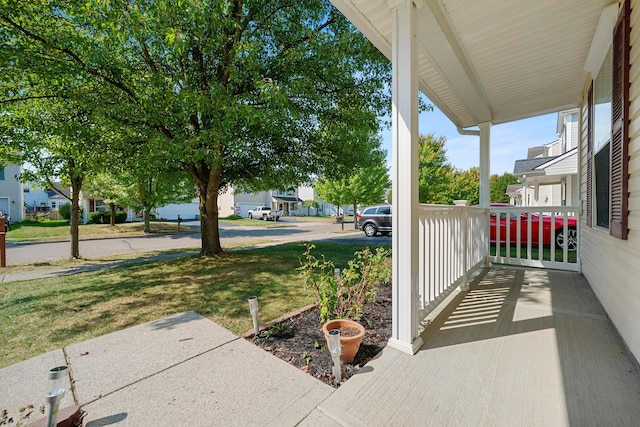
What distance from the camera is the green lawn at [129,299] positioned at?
2.75m

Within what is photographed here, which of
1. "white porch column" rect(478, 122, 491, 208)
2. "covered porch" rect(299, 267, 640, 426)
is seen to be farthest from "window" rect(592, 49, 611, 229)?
"white porch column" rect(478, 122, 491, 208)

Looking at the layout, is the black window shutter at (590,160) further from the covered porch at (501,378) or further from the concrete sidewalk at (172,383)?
the concrete sidewalk at (172,383)

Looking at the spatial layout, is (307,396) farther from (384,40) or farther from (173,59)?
(173,59)

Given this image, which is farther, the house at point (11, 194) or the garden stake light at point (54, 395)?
the house at point (11, 194)

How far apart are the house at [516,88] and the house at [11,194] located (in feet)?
81.5

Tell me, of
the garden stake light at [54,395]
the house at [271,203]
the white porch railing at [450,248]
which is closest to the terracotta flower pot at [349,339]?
the white porch railing at [450,248]

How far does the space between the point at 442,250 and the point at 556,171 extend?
728 centimetres

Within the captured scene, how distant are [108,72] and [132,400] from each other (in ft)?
15.5

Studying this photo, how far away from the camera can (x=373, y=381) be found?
1.88 meters

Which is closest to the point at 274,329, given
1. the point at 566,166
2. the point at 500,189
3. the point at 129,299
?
the point at 129,299

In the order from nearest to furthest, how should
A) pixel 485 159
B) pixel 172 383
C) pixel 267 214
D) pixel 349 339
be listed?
1. pixel 172 383
2. pixel 349 339
3. pixel 485 159
4. pixel 267 214

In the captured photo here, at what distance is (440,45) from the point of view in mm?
2854

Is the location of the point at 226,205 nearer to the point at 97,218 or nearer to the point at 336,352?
the point at 97,218

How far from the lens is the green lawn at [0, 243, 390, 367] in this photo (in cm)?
275
